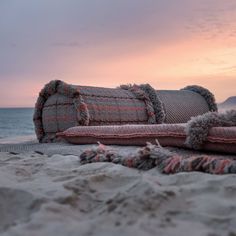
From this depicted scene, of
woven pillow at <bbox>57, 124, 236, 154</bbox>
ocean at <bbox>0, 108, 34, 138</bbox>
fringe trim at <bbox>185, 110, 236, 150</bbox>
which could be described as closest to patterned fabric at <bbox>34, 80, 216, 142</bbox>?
woven pillow at <bbox>57, 124, 236, 154</bbox>

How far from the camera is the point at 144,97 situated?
168 inches

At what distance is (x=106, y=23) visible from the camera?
5043 millimetres

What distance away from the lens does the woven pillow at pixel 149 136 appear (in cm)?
199

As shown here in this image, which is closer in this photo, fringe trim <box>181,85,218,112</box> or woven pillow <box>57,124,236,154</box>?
woven pillow <box>57,124,236,154</box>

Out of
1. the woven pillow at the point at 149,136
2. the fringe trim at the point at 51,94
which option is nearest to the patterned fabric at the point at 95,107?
the fringe trim at the point at 51,94

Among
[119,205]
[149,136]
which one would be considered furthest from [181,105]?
[119,205]

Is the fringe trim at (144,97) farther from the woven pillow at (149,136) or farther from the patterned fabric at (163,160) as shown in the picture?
the patterned fabric at (163,160)

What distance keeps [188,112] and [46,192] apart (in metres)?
3.73

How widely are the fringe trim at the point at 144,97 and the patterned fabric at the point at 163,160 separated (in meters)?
2.24

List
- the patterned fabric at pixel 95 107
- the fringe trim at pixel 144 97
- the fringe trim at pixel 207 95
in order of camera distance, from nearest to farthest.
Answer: the patterned fabric at pixel 95 107
the fringe trim at pixel 144 97
the fringe trim at pixel 207 95

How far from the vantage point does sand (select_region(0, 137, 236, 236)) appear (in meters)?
0.96

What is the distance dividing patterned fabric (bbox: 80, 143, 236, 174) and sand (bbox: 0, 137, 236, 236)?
10 centimetres

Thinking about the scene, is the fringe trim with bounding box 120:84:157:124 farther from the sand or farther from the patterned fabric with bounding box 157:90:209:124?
the sand

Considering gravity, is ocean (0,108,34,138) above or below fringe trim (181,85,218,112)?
below
